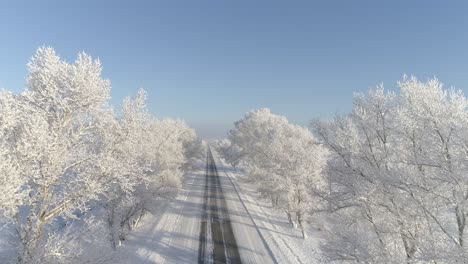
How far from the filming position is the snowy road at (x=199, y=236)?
23531mm

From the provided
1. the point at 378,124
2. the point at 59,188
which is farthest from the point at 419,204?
the point at 59,188

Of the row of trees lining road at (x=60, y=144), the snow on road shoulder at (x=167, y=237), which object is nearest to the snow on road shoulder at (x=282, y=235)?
the snow on road shoulder at (x=167, y=237)

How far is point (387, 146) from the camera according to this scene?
1469 centimetres

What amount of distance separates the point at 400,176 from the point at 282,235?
65.6 feet

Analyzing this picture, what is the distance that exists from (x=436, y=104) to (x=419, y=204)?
4019 mm

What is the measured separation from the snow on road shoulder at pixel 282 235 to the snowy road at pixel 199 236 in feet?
2.91

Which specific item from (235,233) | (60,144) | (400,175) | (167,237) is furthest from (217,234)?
(60,144)

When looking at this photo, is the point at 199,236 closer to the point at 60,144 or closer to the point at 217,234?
the point at 217,234

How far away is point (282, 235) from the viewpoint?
98.5 ft

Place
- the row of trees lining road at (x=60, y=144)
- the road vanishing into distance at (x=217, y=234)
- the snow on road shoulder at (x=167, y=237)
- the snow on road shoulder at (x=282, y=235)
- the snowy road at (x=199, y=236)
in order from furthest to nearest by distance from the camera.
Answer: the snow on road shoulder at (x=282, y=235) → the road vanishing into distance at (x=217, y=234) → the snowy road at (x=199, y=236) → the snow on road shoulder at (x=167, y=237) → the row of trees lining road at (x=60, y=144)

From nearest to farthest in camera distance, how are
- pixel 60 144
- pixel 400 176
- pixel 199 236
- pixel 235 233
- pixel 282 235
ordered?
pixel 60 144 < pixel 400 176 < pixel 199 236 < pixel 235 233 < pixel 282 235

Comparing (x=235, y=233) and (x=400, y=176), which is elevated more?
(x=400, y=176)

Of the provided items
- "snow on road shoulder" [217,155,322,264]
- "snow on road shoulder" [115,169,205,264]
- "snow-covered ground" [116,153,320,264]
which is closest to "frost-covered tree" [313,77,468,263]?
"snow on road shoulder" [217,155,322,264]

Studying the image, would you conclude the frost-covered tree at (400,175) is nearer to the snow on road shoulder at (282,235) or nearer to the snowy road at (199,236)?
the snow on road shoulder at (282,235)
